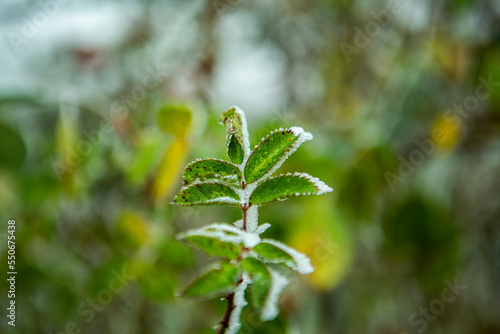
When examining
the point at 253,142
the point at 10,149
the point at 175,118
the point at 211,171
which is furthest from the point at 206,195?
the point at 10,149

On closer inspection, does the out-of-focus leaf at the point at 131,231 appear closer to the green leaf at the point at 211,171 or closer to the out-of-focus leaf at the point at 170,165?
the out-of-focus leaf at the point at 170,165

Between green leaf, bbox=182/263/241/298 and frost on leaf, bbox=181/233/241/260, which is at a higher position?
A: frost on leaf, bbox=181/233/241/260

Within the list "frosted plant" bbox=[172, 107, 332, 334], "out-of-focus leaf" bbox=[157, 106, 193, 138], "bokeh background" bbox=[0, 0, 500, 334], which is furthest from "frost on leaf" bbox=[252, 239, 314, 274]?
"out-of-focus leaf" bbox=[157, 106, 193, 138]

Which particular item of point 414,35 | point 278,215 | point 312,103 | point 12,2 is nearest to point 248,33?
point 312,103

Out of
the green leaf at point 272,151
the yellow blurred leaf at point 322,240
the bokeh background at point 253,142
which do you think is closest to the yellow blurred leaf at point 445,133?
the bokeh background at point 253,142

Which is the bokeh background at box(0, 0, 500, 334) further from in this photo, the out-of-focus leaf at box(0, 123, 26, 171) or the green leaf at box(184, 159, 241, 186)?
the green leaf at box(184, 159, 241, 186)

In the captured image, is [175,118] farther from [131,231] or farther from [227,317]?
[227,317]

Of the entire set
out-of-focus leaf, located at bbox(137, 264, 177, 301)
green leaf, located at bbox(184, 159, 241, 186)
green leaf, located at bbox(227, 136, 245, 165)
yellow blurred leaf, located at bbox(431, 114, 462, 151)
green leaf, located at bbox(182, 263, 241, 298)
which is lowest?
green leaf, located at bbox(182, 263, 241, 298)
